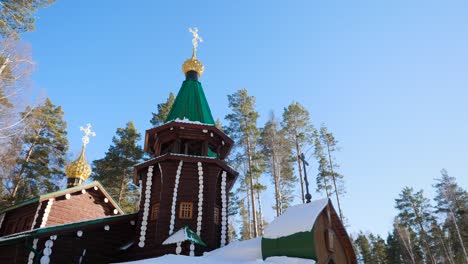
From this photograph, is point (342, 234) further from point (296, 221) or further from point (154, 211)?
point (154, 211)

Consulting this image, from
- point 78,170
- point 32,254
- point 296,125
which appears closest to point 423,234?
point 296,125

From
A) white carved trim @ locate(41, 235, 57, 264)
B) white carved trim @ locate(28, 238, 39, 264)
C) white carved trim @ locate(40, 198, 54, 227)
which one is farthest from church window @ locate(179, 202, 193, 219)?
white carved trim @ locate(40, 198, 54, 227)

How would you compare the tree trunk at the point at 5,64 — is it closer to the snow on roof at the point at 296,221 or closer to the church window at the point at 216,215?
the church window at the point at 216,215

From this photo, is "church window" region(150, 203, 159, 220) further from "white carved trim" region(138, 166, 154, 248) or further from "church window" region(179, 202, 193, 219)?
"church window" region(179, 202, 193, 219)

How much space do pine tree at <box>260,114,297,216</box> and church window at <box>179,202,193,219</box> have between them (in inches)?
483

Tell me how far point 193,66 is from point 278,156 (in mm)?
10497

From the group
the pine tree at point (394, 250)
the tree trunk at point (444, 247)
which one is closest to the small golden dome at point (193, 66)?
the tree trunk at point (444, 247)

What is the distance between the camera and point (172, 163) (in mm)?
14055

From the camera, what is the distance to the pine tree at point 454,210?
1200 inches

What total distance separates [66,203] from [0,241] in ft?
13.1

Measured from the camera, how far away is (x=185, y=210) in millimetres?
13305

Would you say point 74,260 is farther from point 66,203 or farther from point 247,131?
point 247,131

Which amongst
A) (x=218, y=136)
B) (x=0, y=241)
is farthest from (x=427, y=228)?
(x=0, y=241)

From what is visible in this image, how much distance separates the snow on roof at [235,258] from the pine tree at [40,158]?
1682 centimetres
